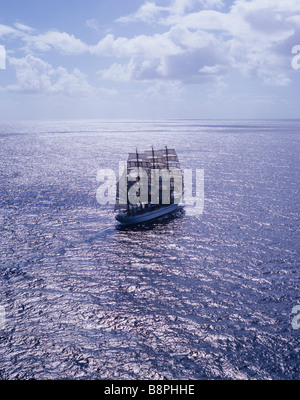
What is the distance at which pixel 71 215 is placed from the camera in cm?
7744

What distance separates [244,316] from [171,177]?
193 ft

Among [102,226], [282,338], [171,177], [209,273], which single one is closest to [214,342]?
[282,338]

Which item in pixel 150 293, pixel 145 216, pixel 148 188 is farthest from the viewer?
pixel 148 188

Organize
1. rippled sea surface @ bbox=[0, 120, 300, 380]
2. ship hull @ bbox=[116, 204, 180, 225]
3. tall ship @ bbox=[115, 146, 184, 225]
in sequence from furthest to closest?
tall ship @ bbox=[115, 146, 184, 225] → ship hull @ bbox=[116, 204, 180, 225] → rippled sea surface @ bbox=[0, 120, 300, 380]

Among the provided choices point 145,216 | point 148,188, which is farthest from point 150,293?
point 148,188

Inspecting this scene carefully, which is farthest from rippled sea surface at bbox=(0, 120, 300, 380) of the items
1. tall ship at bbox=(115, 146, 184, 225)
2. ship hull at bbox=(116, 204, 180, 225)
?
tall ship at bbox=(115, 146, 184, 225)

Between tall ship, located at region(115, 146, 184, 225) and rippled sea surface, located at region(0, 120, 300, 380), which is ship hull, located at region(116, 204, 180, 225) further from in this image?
rippled sea surface, located at region(0, 120, 300, 380)

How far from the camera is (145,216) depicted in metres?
76.2

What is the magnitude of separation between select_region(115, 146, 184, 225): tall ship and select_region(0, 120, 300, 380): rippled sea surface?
4.79 meters

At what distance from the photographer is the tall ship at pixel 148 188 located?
253 ft

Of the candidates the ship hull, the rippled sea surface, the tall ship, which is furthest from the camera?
the tall ship

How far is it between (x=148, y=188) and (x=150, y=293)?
45.3 m

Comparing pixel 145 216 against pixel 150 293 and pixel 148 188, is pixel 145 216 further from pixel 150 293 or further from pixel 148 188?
pixel 150 293

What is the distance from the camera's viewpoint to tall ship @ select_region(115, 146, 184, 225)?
77000 millimetres
